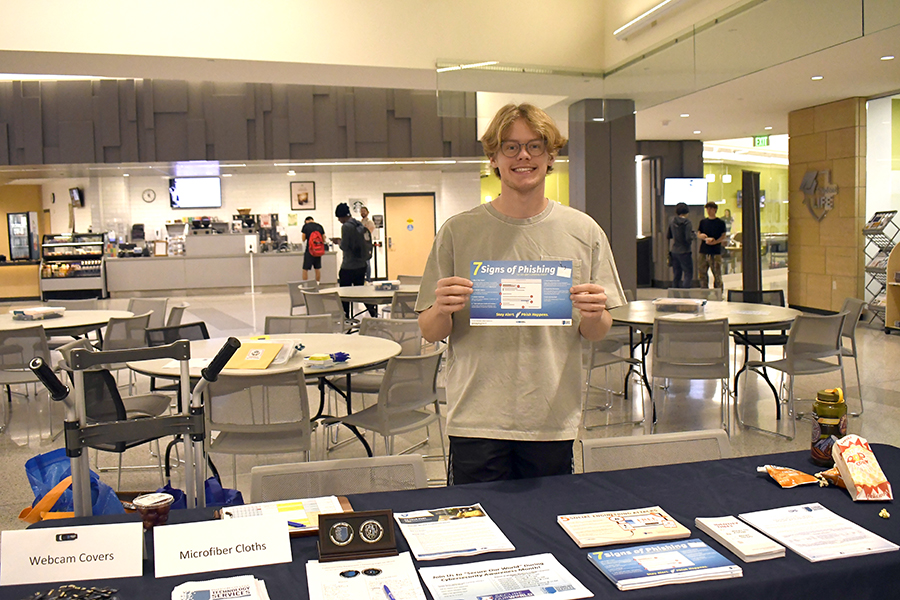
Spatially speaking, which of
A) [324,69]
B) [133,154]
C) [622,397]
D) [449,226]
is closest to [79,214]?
[133,154]

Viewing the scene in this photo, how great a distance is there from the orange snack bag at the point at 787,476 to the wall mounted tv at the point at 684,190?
46.7ft

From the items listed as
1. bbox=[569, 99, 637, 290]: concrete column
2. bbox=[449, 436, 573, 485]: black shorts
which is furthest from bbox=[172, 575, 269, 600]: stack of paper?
bbox=[569, 99, 637, 290]: concrete column

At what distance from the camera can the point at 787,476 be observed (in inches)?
75.2

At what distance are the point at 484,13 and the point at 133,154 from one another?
21.9 feet

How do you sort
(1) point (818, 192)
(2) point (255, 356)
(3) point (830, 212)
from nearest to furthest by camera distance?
1. (2) point (255, 356)
2. (3) point (830, 212)
3. (1) point (818, 192)

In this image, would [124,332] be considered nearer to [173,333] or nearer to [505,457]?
[173,333]

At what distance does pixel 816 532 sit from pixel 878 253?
9.89 metres

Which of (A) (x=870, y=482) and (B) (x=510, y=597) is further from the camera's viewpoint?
(A) (x=870, y=482)

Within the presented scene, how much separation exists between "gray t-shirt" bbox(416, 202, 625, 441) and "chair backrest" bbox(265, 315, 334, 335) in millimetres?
3308

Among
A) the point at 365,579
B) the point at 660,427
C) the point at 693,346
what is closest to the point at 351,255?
the point at 660,427

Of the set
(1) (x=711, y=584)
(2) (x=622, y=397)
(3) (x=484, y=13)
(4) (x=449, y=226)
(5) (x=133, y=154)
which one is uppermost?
(3) (x=484, y=13)

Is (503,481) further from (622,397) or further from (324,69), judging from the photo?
(324,69)

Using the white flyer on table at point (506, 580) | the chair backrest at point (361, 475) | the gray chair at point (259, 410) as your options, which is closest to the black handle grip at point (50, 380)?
the chair backrest at point (361, 475)

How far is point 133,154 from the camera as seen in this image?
36.5 ft
